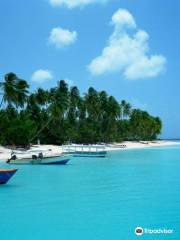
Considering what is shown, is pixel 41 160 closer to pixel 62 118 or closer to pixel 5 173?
pixel 5 173

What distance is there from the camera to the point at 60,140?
239 feet

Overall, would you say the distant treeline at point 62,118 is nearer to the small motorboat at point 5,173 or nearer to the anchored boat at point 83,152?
the anchored boat at point 83,152

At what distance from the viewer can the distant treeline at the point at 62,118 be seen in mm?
57938

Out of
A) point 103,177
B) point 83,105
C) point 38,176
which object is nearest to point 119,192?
point 103,177

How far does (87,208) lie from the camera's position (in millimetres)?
15977

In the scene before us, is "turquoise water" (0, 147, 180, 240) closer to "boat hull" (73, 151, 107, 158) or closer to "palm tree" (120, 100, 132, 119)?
"boat hull" (73, 151, 107, 158)

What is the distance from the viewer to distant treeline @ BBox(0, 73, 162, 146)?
57.9 meters

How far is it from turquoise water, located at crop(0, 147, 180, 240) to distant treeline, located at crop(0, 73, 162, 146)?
33.5 metres

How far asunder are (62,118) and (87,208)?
62.5 m

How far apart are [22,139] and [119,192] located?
39346mm

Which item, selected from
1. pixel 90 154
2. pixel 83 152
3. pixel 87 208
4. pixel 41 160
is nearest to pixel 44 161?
pixel 41 160

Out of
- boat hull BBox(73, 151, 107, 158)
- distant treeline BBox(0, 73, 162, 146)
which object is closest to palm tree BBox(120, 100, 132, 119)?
distant treeline BBox(0, 73, 162, 146)

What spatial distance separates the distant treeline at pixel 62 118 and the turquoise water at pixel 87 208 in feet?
110

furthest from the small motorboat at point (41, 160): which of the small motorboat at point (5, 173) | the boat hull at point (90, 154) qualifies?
the small motorboat at point (5, 173)
